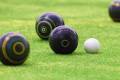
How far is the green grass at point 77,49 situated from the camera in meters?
11.2

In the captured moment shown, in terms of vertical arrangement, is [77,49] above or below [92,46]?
below

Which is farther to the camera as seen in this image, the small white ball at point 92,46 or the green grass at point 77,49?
the small white ball at point 92,46

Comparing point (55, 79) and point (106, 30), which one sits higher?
point (55, 79)

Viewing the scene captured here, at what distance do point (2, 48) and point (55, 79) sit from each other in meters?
1.81

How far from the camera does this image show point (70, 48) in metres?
13.8

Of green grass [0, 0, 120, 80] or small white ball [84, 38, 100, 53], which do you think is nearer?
green grass [0, 0, 120, 80]

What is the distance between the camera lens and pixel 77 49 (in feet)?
49.0

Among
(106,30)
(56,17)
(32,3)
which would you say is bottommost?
(32,3)

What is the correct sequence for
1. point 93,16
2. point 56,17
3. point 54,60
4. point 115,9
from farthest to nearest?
point 93,16
point 115,9
point 56,17
point 54,60

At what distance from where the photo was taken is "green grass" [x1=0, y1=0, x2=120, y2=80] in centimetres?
1124

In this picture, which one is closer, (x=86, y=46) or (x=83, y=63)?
(x=83, y=63)

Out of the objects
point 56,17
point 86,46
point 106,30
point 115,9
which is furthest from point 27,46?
point 115,9

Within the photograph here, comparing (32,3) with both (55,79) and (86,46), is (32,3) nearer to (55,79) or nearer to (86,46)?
(86,46)

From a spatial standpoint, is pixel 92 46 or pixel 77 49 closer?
pixel 92 46
